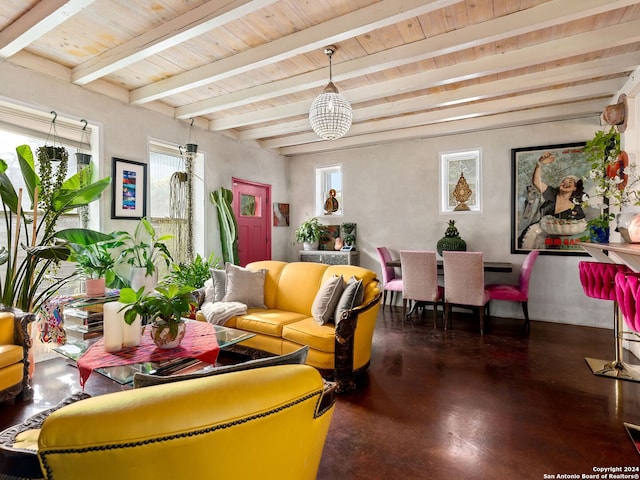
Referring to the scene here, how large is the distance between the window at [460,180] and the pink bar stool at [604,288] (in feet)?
8.21

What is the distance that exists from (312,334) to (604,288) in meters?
2.33

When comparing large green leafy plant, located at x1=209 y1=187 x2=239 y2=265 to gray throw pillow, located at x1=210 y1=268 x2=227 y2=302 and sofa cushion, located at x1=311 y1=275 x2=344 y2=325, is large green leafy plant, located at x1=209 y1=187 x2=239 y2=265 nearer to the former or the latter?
gray throw pillow, located at x1=210 y1=268 x2=227 y2=302

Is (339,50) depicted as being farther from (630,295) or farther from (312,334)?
(630,295)

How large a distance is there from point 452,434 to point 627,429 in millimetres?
1071

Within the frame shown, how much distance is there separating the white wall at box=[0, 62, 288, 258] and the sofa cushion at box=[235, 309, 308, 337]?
76.4 inches

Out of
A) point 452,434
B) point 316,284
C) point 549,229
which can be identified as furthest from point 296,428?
point 549,229

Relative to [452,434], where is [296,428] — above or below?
above

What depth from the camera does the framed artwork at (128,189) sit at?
3.93 m

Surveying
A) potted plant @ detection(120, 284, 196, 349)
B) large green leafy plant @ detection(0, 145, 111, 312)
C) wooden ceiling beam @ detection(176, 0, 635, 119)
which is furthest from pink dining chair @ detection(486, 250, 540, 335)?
large green leafy plant @ detection(0, 145, 111, 312)

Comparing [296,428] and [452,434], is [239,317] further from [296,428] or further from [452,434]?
[296,428]

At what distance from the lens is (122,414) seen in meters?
0.72

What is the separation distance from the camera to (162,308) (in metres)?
2.14

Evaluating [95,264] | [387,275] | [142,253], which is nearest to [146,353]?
[95,264]

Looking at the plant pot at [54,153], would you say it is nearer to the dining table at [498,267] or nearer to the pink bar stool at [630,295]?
the dining table at [498,267]
